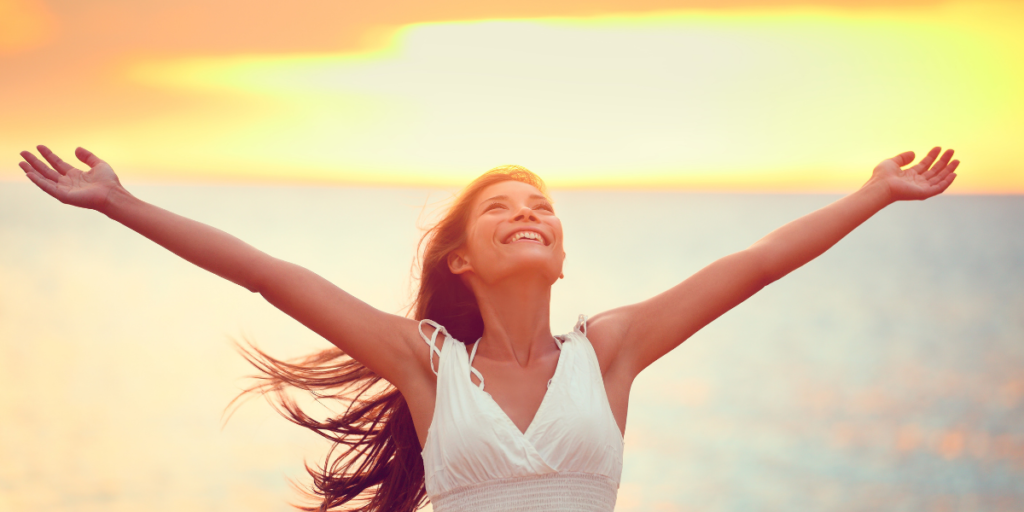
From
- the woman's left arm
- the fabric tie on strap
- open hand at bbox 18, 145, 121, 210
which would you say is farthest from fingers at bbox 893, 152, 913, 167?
open hand at bbox 18, 145, 121, 210

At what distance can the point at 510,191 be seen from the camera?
8.89ft

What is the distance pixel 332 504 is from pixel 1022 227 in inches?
484

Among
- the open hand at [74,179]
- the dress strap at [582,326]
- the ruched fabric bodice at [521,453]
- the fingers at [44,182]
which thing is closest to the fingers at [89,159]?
the open hand at [74,179]

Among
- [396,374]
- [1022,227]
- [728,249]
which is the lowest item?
[396,374]

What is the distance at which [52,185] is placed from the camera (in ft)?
7.82

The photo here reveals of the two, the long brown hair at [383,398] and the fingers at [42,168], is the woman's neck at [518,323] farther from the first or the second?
the fingers at [42,168]

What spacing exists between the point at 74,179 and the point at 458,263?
996mm

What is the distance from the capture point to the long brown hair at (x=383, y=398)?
2.85m

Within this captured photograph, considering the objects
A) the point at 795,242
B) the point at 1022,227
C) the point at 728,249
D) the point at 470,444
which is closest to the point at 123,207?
the point at 470,444

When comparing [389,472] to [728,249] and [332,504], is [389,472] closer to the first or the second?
[332,504]

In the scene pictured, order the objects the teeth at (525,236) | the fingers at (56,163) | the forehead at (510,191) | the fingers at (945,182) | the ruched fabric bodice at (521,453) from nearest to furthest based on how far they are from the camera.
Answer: the ruched fabric bodice at (521,453) < the fingers at (56,163) < the teeth at (525,236) < the forehead at (510,191) < the fingers at (945,182)

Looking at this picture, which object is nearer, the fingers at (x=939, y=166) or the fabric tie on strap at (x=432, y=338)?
the fabric tie on strap at (x=432, y=338)

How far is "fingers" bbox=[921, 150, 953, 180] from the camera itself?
9.43 feet

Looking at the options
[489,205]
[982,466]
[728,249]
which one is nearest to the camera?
[489,205]
